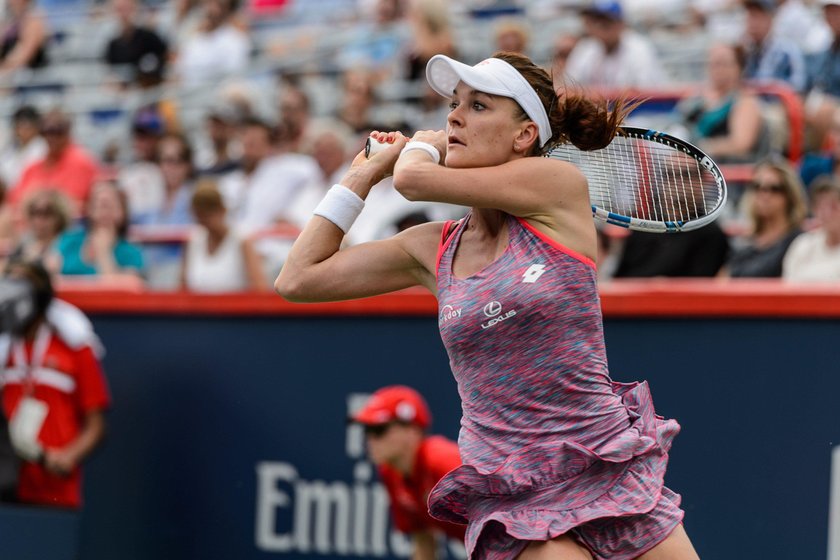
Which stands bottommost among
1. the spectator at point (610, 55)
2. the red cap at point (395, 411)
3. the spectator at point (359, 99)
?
the red cap at point (395, 411)

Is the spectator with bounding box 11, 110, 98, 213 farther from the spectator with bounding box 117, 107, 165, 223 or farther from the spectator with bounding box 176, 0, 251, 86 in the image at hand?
the spectator with bounding box 176, 0, 251, 86

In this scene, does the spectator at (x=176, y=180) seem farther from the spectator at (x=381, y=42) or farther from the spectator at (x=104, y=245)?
the spectator at (x=381, y=42)

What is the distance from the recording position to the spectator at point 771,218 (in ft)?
20.1

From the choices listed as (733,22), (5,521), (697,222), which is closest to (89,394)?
(5,521)

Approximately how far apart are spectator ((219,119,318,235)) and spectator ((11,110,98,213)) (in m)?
1.38

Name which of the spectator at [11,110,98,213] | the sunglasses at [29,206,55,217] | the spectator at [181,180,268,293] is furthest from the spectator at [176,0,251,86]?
the spectator at [181,180,268,293]

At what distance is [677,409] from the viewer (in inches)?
221

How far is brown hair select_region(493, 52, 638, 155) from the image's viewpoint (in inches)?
131

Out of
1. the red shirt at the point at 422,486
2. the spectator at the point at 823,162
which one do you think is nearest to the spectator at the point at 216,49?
the spectator at the point at 823,162

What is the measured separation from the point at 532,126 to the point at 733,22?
6.35 meters

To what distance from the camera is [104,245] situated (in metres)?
8.03

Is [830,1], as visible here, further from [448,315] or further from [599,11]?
[448,315]

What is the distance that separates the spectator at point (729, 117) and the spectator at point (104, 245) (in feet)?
10.8

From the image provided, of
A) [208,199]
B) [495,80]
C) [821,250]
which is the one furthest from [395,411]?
[495,80]
